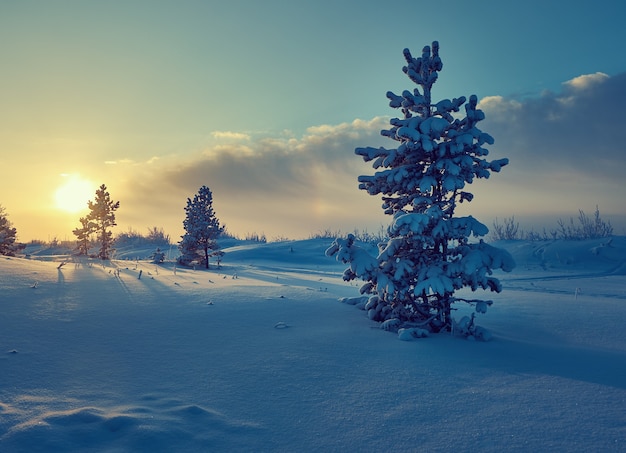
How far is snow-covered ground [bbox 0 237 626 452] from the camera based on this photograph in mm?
4219

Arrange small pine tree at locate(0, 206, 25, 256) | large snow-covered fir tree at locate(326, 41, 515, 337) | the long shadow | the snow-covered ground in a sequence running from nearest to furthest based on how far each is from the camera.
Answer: the snow-covered ground
the long shadow
large snow-covered fir tree at locate(326, 41, 515, 337)
small pine tree at locate(0, 206, 25, 256)

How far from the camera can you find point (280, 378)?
579cm

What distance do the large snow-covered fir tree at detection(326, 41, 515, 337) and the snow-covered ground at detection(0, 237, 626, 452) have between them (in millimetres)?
856

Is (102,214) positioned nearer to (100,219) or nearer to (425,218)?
(100,219)

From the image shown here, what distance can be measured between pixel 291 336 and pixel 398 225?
3.03 meters

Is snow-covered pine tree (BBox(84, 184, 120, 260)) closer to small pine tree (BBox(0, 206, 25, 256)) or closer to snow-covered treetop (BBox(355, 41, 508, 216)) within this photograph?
small pine tree (BBox(0, 206, 25, 256))

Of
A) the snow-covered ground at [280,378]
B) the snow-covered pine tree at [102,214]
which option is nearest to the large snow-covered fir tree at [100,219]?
the snow-covered pine tree at [102,214]

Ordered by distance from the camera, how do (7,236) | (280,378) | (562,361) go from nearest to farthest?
(280,378), (562,361), (7,236)

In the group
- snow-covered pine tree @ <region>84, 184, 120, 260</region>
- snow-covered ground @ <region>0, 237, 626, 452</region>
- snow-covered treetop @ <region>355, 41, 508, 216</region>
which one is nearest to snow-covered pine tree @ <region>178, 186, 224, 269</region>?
snow-covered pine tree @ <region>84, 184, 120, 260</region>

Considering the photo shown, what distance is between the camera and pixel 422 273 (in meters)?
8.73

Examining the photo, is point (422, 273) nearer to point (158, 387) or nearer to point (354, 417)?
point (354, 417)

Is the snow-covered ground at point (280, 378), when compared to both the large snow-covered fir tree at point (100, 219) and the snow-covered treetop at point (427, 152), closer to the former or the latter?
the snow-covered treetop at point (427, 152)

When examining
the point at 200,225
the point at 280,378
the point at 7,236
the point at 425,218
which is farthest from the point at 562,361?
the point at 7,236

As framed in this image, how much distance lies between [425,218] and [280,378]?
14.2ft
